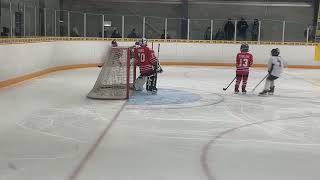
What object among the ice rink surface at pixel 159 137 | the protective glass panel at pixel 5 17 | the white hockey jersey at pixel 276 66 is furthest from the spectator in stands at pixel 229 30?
the protective glass panel at pixel 5 17

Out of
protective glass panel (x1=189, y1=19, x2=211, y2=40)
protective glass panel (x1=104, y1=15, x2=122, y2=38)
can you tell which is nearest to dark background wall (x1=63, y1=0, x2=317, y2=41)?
protective glass panel (x1=189, y1=19, x2=211, y2=40)

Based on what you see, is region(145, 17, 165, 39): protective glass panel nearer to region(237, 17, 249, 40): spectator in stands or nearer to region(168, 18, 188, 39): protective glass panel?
region(168, 18, 188, 39): protective glass panel

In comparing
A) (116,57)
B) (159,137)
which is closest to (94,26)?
(116,57)

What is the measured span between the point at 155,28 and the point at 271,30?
487 centimetres

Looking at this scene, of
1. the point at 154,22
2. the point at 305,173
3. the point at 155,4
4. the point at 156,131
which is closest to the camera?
the point at 305,173

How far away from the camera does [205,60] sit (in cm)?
1611

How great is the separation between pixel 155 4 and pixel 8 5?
10427 mm

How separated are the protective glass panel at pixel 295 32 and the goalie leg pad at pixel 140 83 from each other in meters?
10.4

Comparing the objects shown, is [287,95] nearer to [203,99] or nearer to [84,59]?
[203,99]

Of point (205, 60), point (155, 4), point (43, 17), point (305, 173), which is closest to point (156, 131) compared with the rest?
point (305, 173)

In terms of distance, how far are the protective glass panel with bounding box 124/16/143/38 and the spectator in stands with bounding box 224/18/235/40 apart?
3377mm

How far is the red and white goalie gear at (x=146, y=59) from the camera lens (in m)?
8.05

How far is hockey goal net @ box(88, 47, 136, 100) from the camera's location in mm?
7838

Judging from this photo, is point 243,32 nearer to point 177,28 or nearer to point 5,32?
point 177,28
